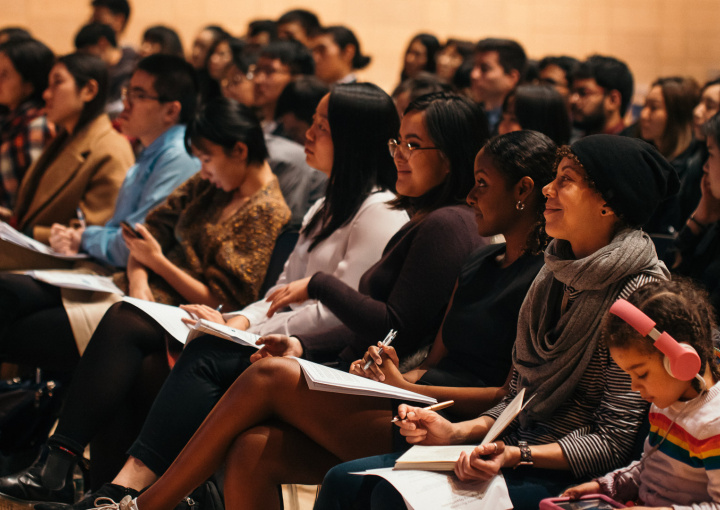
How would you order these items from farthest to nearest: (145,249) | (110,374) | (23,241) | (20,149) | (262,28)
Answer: (262,28), (20,149), (23,241), (145,249), (110,374)

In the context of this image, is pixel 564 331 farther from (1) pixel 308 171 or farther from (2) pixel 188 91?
(2) pixel 188 91

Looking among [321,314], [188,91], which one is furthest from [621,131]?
[321,314]

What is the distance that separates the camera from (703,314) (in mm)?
1496

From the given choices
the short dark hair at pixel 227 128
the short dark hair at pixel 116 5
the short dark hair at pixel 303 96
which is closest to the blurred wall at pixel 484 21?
the short dark hair at pixel 116 5

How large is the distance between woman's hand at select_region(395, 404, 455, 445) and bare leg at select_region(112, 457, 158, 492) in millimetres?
733

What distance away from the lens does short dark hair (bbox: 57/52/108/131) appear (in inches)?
153

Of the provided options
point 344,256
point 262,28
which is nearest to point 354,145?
point 344,256

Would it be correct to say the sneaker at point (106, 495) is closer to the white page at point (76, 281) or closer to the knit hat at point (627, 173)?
the white page at point (76, 281)

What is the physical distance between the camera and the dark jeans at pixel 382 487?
5.39ft

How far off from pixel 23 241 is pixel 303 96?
148cm

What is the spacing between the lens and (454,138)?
7.68 feet

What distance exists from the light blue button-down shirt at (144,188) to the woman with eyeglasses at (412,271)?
1.11m

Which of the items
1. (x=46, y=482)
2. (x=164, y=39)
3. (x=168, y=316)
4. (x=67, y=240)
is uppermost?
(x=164, y=39)

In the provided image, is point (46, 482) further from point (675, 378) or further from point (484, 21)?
point (484, 21)
